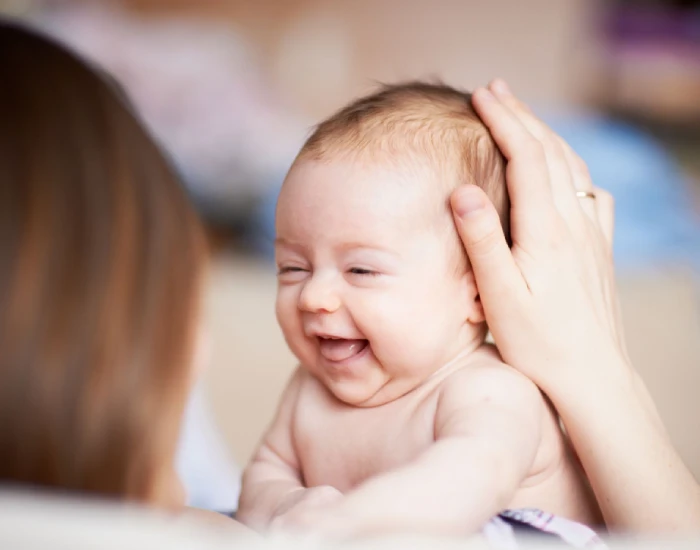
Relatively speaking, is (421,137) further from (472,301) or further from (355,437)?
(355,437)

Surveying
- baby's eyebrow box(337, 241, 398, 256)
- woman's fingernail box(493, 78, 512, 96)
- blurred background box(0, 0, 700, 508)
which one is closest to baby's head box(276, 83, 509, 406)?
baby's eyebrow box(337, 241, 398, 256)

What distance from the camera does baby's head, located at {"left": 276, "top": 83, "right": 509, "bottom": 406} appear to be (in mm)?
837

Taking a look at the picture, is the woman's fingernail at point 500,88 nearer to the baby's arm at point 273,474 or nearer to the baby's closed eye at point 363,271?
the baby's closed eye at point 363,271

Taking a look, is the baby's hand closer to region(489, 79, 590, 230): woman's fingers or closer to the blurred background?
region(489, 79, 590, 230): woman's fingers

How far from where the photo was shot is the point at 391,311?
0.83m

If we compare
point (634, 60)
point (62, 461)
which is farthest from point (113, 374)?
point (634, 60)

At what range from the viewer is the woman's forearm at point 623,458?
0.84m

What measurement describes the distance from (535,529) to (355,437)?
205mm

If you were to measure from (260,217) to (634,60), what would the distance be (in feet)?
5.64

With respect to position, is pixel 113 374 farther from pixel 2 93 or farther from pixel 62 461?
pixel 2 93

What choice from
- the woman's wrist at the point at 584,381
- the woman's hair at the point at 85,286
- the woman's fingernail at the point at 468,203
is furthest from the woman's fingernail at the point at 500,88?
the woman's hair at the point at 85,286

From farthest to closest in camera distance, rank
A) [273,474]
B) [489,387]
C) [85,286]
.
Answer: [273,474]
[489,387]
[85,286]

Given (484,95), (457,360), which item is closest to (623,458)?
(457,360)

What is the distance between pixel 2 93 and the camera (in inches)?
24.2
